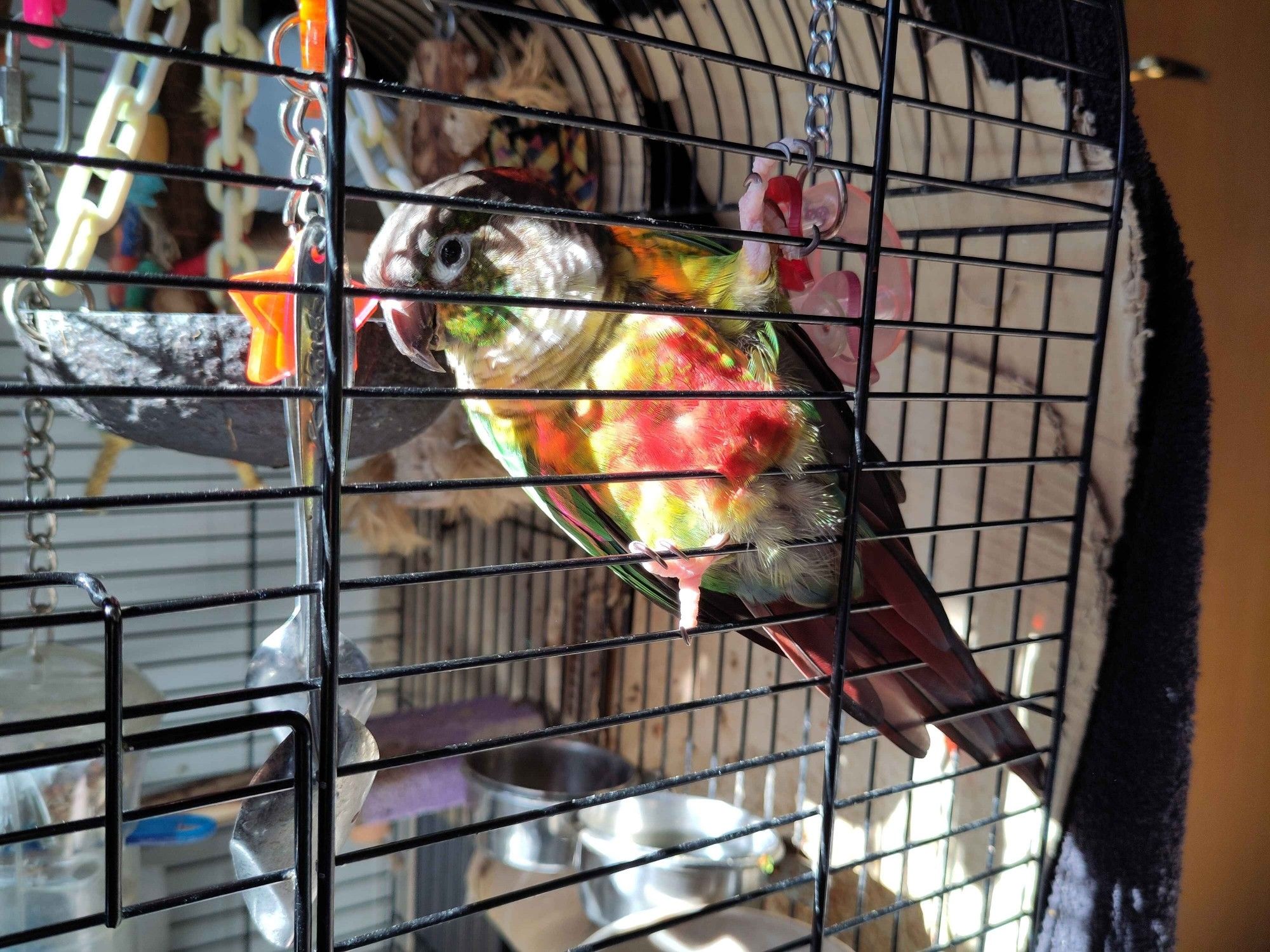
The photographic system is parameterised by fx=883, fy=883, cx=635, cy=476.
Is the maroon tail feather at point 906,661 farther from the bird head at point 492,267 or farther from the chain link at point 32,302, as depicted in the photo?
the chain link at point 32,302

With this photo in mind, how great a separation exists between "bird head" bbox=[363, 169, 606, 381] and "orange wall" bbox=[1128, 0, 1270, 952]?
1.55ft

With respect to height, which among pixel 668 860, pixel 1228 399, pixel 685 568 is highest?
pixel 1228 399

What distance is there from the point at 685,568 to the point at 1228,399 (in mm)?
545

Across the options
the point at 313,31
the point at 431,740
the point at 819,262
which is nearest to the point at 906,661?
the point at 819,262

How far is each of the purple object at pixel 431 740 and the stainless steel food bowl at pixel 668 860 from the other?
26cm

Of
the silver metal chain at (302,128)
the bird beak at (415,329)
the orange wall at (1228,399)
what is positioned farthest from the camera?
the orange wall at (1228,399)

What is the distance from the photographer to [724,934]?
36.3 inches

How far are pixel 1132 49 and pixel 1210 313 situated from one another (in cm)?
22

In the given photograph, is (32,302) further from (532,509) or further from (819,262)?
(532,509)

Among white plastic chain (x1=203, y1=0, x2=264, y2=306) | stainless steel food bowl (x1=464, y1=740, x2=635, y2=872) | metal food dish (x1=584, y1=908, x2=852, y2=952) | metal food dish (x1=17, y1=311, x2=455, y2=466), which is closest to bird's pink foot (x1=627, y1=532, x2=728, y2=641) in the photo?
metal food dish (x1=17, y1=311, x2=455, y2=466)

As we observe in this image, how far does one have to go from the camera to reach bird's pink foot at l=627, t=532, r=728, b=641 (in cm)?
52

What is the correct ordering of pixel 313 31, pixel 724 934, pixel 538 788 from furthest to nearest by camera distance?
pixel 538 788, pixel 724 934, pixel 313 31

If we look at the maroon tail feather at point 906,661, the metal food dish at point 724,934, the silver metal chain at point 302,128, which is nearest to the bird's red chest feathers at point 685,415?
the maroon tail feather at point 906,661

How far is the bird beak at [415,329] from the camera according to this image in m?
0.59
